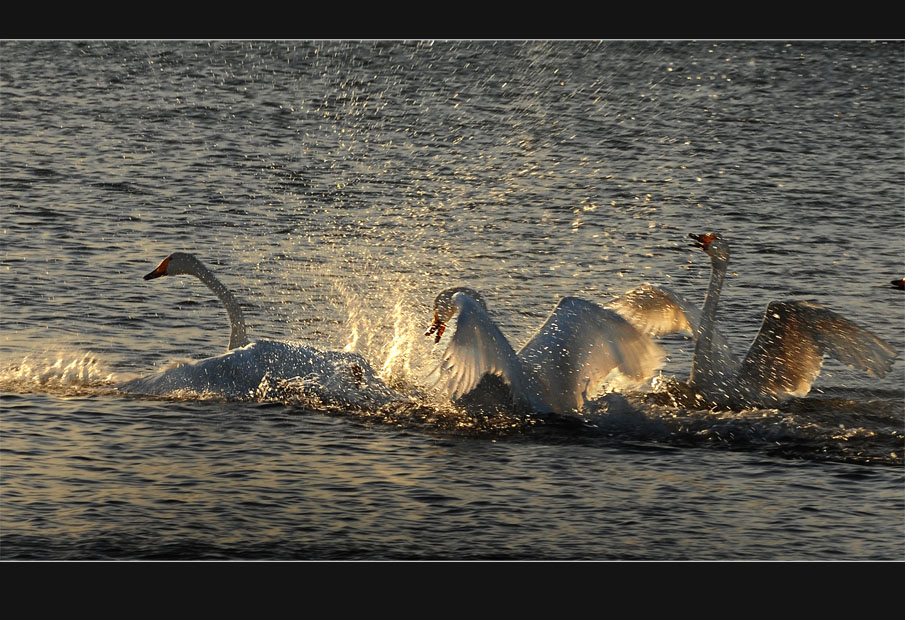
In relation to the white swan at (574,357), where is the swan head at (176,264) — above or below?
above

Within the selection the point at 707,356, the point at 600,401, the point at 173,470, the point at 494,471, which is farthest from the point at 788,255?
the point at 173,470

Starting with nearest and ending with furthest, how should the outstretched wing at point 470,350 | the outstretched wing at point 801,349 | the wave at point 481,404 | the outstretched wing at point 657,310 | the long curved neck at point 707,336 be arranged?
the outstretched wing at point 470,350 → the wave at point 481,404 → the outstretched wing at point 801,349 → the long curved neck at point 707,336 → the outstretched wing at point 657,310

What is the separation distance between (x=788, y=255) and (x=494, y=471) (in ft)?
17.5

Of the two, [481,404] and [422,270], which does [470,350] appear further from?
[422,270]

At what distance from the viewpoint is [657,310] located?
12.4 metres

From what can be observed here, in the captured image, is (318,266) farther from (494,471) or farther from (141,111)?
(494,471)

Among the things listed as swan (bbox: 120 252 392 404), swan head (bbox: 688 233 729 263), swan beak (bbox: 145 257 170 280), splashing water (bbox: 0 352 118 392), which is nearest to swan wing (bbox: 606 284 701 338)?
swan head (bbox: 688 233 729 263)

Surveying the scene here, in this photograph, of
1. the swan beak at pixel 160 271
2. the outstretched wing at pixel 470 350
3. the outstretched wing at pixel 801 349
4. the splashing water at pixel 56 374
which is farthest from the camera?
the swan beak at pixel 160 271

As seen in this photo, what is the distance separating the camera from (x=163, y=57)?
17.9 m

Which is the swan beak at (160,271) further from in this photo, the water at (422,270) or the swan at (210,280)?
the water at (422,270)

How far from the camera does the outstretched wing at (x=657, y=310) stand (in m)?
12.2

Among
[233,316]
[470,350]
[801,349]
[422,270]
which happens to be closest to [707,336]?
[801,349]

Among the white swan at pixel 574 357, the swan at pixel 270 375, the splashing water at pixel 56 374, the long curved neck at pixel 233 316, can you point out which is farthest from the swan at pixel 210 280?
the white swan at pixel 574 357

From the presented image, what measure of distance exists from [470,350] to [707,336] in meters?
2.43
